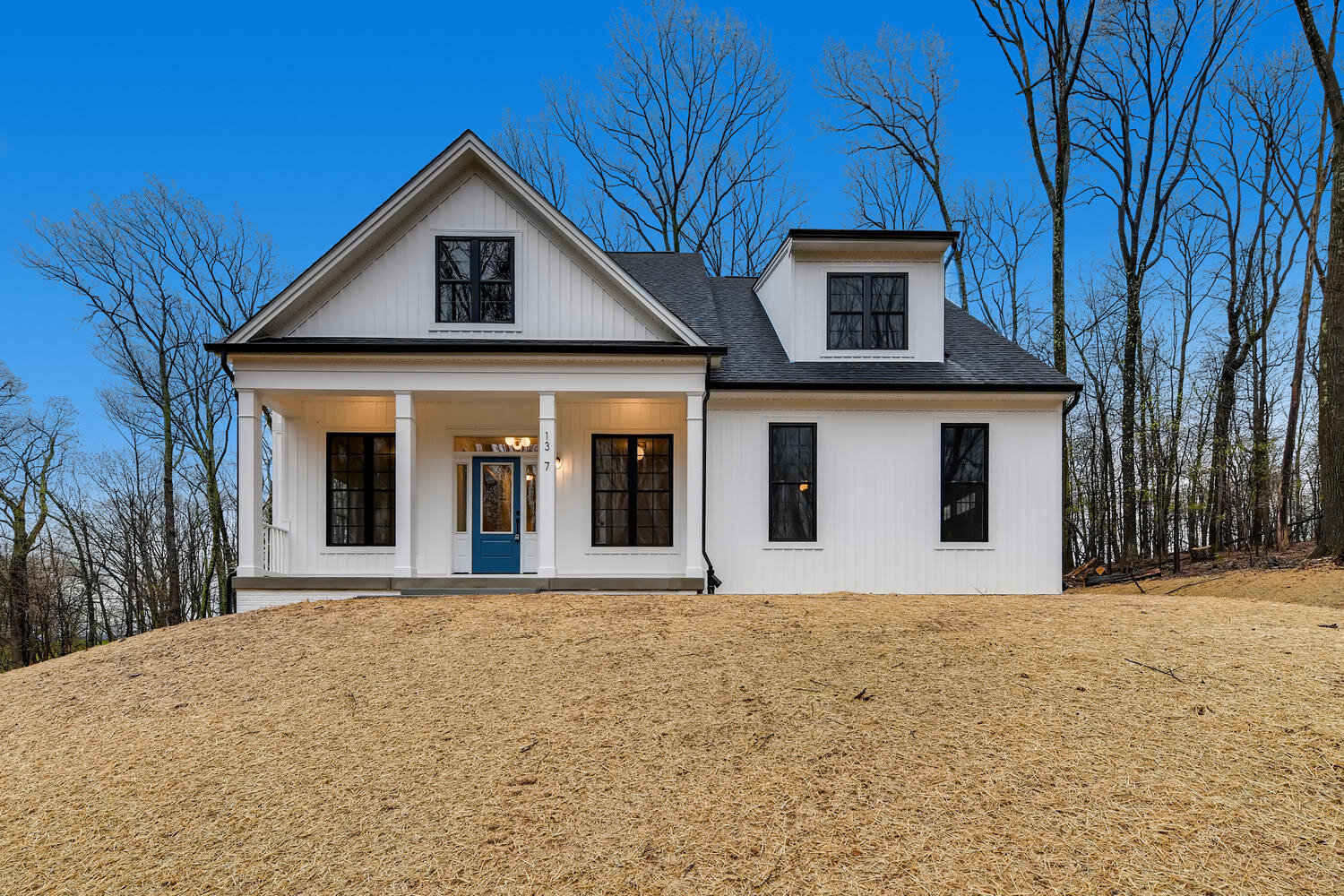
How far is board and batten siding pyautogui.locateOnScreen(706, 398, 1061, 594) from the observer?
11.7 m

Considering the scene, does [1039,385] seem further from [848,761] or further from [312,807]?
[312,807]

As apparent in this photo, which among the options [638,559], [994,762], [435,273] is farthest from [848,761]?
[435,273]

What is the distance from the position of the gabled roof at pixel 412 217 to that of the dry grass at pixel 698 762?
5.23 meters

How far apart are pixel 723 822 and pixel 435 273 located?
9418 mm

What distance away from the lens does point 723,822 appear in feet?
14.3

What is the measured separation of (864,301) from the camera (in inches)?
497

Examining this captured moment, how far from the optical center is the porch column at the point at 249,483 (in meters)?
10.5

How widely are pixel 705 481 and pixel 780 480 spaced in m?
1.25

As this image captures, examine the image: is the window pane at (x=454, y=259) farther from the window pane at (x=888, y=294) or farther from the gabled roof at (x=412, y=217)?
the window pane at (x=888, y=294)

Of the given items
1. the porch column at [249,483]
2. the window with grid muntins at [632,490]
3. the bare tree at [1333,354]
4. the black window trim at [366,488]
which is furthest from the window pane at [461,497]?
the bare tree at [1333,354]

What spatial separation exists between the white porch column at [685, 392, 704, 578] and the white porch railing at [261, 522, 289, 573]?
22.3 feet

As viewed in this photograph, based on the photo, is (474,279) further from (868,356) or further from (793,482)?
(868,356)

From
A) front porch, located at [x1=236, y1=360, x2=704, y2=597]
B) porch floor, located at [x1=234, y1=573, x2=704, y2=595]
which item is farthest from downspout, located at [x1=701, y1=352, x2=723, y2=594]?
porch floor, located at [x1=234, y1=573, x2=704, y2=595]

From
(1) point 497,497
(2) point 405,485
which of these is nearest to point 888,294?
(1) point 497,497
